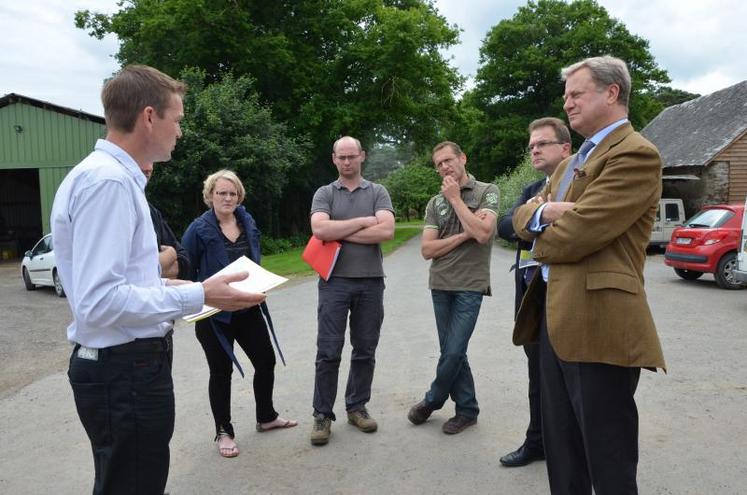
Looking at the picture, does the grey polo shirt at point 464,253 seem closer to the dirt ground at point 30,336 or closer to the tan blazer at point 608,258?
the tan blazer at point 608,258

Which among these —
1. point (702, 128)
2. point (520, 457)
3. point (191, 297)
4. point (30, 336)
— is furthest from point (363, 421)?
point (702, 128)

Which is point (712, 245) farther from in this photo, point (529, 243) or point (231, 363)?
point (231, 363)

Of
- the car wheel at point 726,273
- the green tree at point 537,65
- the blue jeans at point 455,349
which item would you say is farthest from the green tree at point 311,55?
the blue jeans at point 455,349

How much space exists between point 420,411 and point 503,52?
40.2 metres

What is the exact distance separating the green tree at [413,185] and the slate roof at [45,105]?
49.1 meters

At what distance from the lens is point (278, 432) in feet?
14.9

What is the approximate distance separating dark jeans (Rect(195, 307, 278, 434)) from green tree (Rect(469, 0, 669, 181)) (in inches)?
1407

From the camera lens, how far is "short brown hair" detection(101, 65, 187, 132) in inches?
82.4

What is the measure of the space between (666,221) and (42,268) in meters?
20.1

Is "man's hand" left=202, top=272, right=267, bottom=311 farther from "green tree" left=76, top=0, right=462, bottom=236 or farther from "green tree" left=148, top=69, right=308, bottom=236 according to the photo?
"green tree" left=76, top=0, right=462, bottom=236

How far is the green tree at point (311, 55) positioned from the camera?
26.8 m

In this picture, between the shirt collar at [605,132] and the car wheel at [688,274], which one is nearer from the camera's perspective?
the shirt collar at [605,132]

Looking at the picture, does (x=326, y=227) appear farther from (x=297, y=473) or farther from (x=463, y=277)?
(x=297, y=473)

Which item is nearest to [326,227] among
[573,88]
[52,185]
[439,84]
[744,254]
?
[573,88]
